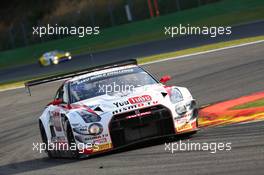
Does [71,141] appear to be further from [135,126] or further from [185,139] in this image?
[185,139]

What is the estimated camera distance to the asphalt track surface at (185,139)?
7961 millimetres

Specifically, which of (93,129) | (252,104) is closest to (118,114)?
(93,129)

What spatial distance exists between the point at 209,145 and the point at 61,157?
3.11m

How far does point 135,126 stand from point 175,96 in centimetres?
80

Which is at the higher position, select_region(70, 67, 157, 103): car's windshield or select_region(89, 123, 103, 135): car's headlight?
select_region(70, 67, 157, 103): car's windshield

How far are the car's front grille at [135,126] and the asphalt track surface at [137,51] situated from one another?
18223 millimetres

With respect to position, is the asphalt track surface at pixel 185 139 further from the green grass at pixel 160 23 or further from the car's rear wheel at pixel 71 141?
the green grass at pixel 160 23

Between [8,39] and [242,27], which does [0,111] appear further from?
[8,39]

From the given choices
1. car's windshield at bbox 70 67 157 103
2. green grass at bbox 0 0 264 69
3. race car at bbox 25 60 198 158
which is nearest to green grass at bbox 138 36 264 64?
green grass at bbox 0 0 264 69

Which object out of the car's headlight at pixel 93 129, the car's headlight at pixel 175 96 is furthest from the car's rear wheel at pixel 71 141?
the car's headlight at pixel 175 96

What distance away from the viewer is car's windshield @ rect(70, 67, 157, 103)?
10.9 m

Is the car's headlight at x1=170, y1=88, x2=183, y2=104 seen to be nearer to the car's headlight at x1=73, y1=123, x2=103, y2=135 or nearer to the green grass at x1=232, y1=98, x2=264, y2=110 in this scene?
the car's headlight at x1=73, y1=123, x2=103, y2=135

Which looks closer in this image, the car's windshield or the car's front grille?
the car's front grille

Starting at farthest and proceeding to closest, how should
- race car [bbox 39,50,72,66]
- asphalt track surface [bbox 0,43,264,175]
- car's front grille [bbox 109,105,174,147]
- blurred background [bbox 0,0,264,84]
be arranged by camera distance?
race car [bbox 39,50,72,66] < blurred background [bbox 0,0,264,84] < car's front grille [bbox 109,105,174,147] < asphalt track surface [bbox 0,43,264,175]
